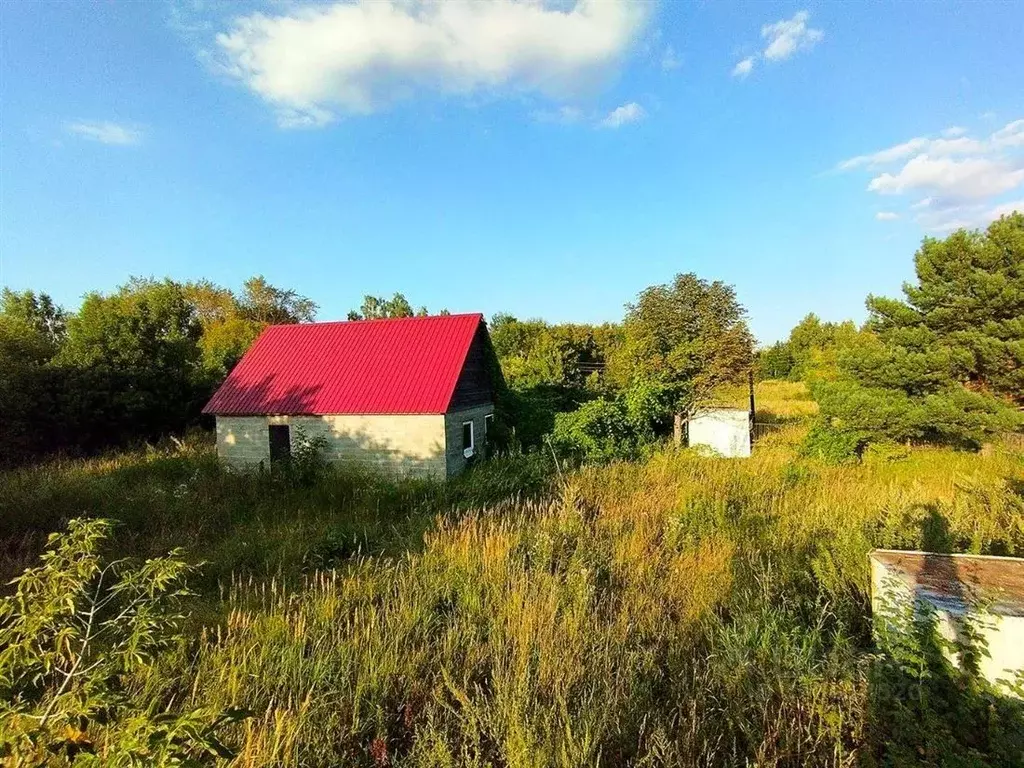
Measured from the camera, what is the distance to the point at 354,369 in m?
16.0

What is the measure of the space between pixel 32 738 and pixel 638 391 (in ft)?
55.2

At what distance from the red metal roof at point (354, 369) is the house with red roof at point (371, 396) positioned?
3 centimetres

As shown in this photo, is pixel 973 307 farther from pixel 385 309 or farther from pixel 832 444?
pixel 385 309

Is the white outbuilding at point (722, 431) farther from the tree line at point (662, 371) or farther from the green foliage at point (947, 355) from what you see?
the green foliage at point (947, 355)

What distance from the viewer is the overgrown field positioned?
3117 mm

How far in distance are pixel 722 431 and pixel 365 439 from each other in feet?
37.9

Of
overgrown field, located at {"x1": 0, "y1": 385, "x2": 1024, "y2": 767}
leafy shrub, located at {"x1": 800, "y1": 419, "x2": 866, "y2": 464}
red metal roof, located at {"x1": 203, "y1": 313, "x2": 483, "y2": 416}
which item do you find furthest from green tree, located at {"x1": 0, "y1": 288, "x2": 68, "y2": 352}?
leafy shrub, located at {"x1": 800, "y1": 419, "x2": 866, "y2": 464}

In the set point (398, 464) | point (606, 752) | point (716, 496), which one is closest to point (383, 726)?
point (606, 752)

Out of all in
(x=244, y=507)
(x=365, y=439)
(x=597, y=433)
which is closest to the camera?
(x=244, y=507)

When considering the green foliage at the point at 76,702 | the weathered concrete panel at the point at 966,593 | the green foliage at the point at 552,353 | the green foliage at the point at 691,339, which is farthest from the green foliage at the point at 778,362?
the green foliage at the point at 76,702

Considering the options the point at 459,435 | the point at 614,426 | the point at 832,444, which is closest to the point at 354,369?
the point at 459,435

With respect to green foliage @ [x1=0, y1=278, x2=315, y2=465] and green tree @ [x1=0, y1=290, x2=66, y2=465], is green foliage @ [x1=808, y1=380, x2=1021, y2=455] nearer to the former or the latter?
green foliage @ [x1=0, y1=278, x2=315, y2=465]

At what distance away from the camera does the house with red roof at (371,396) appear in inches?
564

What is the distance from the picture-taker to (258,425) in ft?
51.1
